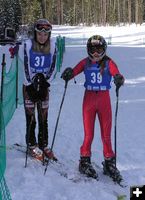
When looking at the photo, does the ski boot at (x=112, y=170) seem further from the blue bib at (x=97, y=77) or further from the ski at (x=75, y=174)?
the blue bib at (x=97, y=77)

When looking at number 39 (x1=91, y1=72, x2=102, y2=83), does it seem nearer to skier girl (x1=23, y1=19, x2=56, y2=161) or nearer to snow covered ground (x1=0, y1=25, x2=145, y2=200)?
skier girl (x1=23, y1=19, x2=56, y2=161)

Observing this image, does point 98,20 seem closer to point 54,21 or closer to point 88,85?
point 54,21

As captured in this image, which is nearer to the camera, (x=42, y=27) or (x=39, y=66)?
(x=42, y=27)

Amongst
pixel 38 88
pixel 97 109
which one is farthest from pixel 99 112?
pixel 38 88

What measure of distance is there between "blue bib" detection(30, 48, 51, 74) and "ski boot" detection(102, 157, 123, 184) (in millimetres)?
1631

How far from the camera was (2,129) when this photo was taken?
21.6 feet

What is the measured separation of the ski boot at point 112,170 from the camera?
6531 mm

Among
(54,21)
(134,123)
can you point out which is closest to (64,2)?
(54,21)

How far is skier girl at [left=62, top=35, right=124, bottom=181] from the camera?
6.44m

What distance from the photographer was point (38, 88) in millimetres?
6656

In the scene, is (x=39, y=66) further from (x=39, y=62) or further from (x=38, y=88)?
(x=38, y=88)

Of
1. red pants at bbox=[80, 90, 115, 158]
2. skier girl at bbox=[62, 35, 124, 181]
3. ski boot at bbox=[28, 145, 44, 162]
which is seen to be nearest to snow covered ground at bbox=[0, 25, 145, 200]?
ski boot at bbox=[28, 145, 44, 162]

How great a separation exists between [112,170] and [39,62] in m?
1.89

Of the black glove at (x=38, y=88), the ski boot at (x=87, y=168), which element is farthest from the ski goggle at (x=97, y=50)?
the ski boot at (x=87, y=168)
